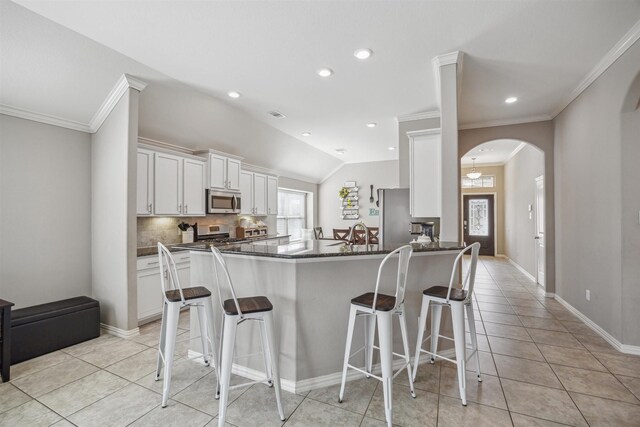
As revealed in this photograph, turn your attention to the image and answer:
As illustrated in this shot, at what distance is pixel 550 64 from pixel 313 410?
4.01m

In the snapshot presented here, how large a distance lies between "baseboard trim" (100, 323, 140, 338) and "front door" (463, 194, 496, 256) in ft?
29.7

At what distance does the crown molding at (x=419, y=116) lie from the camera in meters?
4.44

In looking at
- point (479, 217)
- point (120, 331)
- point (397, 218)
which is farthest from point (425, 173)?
point (479, 217)

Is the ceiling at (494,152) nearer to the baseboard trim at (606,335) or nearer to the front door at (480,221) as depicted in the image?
the front door at (480,221)

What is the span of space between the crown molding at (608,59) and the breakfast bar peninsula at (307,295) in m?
2.43

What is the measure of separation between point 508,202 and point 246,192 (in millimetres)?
7245

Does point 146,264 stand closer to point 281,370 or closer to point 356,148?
point 281,370

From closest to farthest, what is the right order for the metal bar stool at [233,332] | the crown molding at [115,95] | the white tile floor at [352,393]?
the metal bar stool at [233,332]
the white tile floor at [352,393]
the crown molding at [115,95]

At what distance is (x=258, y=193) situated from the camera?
608cm

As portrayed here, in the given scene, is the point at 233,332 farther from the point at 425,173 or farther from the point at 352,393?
the point at 425,173

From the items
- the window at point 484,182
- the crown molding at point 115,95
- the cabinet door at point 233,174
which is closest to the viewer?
the crown molding at point 115,95

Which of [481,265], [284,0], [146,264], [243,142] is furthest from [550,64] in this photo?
[481,265]

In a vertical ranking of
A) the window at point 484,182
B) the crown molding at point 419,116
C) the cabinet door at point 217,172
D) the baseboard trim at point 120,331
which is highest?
the crown molding at point 419,116

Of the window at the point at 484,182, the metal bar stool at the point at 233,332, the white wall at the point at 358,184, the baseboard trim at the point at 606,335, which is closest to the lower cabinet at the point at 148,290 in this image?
the metal bar stool at the point at 233,332
